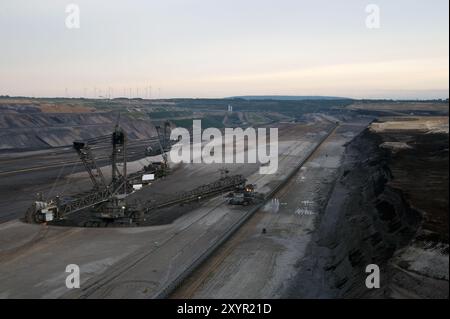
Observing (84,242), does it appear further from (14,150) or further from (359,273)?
(14,150)

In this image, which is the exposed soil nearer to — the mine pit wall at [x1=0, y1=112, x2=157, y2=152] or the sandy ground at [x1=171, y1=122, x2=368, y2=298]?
the sandy ground at [x1=171, y1=122, x2=368, y2=298]

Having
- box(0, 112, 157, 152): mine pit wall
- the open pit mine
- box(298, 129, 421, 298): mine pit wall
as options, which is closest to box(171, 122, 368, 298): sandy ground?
the open pit mine

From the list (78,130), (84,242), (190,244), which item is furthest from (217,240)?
(78,130)

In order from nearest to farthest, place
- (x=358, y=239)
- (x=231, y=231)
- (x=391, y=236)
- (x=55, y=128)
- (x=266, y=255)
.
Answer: (x=391, y=236) < (x=358, y=239) < (x=266, y=255) < (x=231, y=231) < (x=55, y=128)

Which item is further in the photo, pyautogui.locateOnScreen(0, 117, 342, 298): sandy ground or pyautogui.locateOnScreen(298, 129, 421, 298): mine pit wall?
pyautogui.locateOnScreen(0, 117, 342, 298): sandy ground

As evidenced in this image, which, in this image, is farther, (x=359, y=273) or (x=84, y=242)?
(x=84, y=242)

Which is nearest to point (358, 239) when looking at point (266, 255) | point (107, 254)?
point (266, 255)

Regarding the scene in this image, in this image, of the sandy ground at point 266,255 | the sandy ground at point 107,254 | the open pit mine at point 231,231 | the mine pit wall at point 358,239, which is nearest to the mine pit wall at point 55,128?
the open pit mine at point 231,231

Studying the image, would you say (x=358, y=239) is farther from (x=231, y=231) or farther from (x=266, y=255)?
(x=231, y=231)
